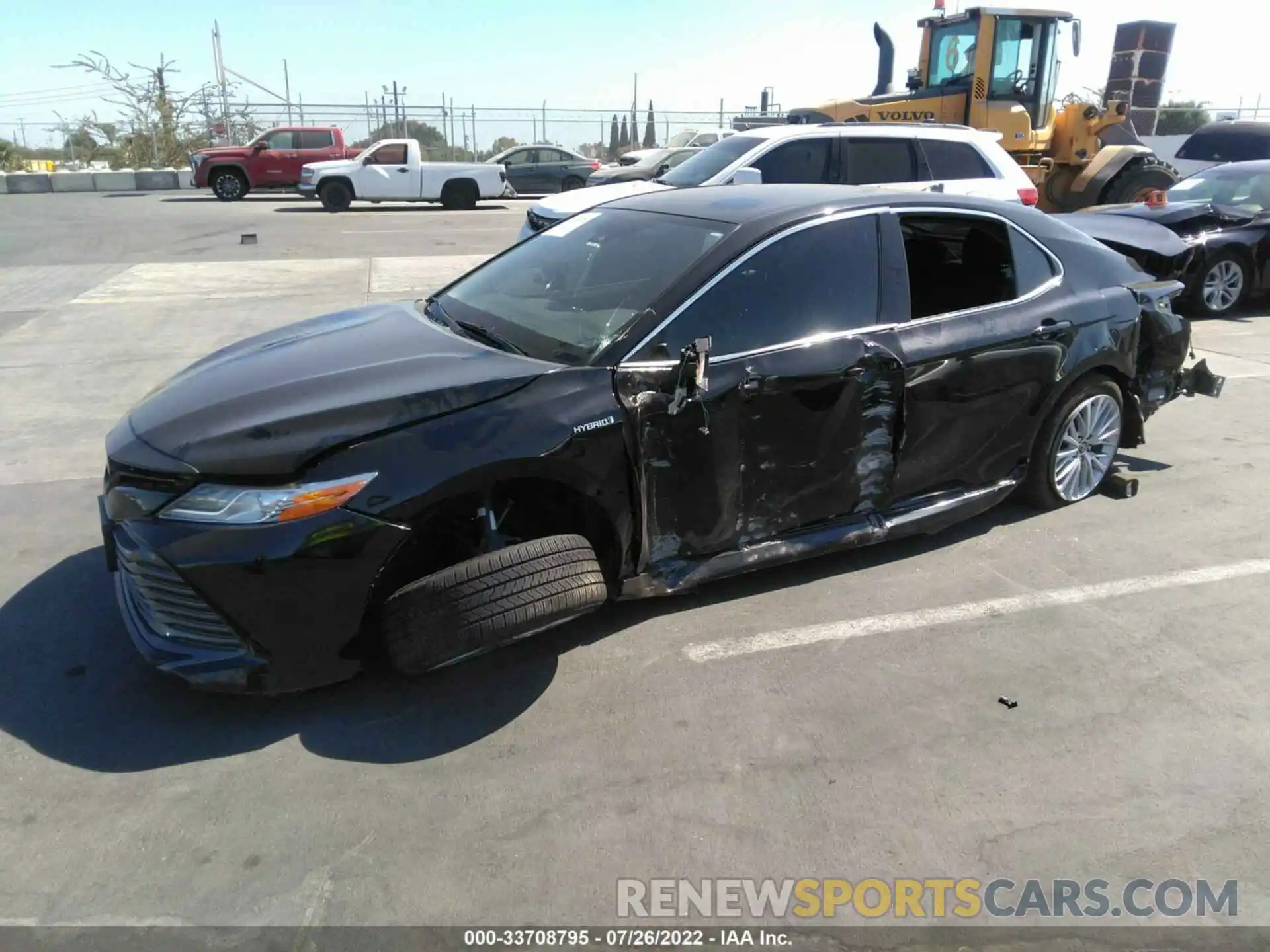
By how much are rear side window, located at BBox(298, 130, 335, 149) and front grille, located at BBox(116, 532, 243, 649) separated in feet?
82.2

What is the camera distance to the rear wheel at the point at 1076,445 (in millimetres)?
4742

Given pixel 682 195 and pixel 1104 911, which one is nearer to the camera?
pixel 1104 911

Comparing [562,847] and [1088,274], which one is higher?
[1088,274]

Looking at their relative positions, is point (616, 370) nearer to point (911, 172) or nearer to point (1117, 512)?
point (1117, 512)

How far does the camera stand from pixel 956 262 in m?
4.42

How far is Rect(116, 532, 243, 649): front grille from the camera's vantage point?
2.97m

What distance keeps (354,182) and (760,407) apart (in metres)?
21.4

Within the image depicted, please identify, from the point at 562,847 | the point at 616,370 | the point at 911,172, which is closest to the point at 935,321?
the point at 616,370

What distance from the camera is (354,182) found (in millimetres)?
22625

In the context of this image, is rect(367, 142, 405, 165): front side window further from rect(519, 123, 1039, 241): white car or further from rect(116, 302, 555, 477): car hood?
rect(116, 302, 555, 477): car hood

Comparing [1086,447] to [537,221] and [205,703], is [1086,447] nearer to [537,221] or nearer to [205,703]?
[205,703]

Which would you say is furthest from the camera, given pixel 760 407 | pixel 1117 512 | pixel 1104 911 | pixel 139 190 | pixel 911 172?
pixel 139 190

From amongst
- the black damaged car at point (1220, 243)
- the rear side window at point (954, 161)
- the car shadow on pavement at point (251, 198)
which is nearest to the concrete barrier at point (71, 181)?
the car shadow on pavement at point (251, 198)

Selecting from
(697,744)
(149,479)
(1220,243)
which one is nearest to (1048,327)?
(697,744)
